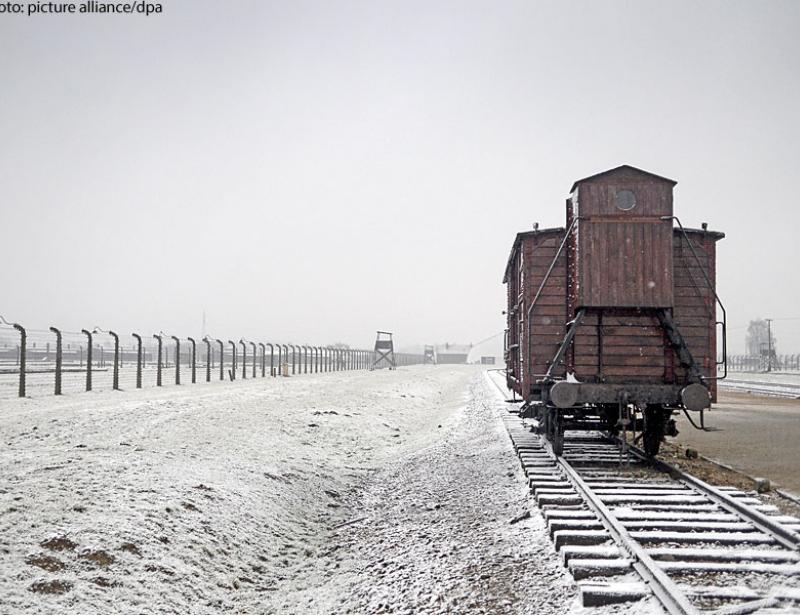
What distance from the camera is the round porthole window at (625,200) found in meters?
10.4

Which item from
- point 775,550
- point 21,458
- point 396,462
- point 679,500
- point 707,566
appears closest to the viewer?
point 707,566

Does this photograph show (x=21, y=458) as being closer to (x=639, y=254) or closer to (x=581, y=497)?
(x=581, y=497)

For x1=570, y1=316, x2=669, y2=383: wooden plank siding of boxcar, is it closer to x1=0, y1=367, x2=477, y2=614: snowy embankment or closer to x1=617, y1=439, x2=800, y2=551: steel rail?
x1=617, y1=439, x2=800, y2=551: steel rail

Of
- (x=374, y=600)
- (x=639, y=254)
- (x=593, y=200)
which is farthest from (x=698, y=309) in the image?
(x=374, y=600)

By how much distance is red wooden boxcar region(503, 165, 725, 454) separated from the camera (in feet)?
33.8

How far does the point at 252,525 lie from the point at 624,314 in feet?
20.6

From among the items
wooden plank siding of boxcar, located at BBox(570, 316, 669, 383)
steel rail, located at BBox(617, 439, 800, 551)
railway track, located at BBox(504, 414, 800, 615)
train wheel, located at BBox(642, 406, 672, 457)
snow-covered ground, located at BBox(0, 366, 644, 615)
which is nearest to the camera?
railway track, located at BBox(504, 414, 800, 615)

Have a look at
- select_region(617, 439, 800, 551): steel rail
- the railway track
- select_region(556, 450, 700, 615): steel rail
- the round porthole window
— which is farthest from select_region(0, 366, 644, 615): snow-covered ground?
the round porthole window

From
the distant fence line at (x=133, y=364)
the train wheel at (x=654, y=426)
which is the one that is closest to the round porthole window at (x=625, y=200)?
the train wheel at (x=654, y=426)

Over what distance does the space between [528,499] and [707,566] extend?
2.95 m

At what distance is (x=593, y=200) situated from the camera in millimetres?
10523

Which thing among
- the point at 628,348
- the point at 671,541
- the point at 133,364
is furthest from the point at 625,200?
the point at 133,364

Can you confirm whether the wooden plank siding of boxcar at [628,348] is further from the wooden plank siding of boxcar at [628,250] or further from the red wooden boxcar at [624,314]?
the wooden plank siding of boxcar at [628,250]

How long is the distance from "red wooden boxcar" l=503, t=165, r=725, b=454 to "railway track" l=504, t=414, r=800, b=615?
1.28m
